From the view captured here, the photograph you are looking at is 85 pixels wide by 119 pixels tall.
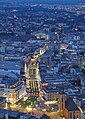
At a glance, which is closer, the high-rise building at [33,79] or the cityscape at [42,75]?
the cityscape at [42,75]

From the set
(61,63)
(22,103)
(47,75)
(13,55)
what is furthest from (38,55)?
(22,103)

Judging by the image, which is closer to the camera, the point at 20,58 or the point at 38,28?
the point at 20,58

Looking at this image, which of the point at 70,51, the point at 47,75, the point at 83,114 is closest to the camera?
the point at 83,114

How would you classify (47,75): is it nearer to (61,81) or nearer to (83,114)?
(61,81)

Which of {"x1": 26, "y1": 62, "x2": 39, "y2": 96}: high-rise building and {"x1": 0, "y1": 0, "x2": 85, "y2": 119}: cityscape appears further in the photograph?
{"x1": 26, "y1": 62, "x2": 39, "y2": 96}: high-rise building

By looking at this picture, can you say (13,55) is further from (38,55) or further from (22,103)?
(22,103)

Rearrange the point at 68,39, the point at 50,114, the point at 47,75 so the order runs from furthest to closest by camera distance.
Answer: the point at 68,39, the point at 47,75, the point at 50,114

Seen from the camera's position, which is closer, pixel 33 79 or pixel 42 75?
→ pixel 33 79

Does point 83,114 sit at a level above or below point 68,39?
above

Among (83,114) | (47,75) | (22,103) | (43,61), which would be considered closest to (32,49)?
(43,61)
